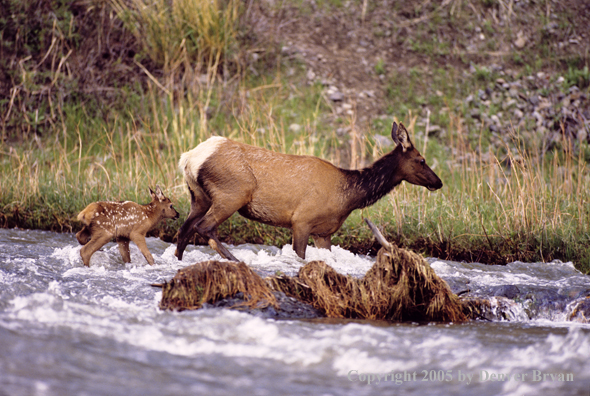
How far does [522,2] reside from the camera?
17.1 m

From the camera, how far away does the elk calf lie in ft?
21.7

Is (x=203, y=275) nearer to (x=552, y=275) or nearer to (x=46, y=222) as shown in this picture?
(x=552, y=275)

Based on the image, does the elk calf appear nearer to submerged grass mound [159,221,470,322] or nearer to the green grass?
the green grass

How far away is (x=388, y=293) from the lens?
15.9 ft

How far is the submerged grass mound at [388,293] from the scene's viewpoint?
4801 millimetres

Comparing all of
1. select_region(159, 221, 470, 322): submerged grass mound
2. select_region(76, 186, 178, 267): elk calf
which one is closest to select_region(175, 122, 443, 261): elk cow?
select_region(76, 186, 178, 267): elk calf

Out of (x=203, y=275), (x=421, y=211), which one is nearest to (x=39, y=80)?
(x=421, y=211)

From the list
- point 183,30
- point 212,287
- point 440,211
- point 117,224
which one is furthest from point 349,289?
point 183,30

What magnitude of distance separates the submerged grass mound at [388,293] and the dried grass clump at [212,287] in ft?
0.80

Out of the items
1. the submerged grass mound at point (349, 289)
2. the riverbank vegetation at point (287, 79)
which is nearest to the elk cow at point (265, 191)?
the submerged grass mound at point (349, 289)

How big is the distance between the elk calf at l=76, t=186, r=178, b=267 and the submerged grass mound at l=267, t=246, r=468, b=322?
7.95 feet

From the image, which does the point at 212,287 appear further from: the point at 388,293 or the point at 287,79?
the point at 287,79

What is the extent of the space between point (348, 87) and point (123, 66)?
5.15m

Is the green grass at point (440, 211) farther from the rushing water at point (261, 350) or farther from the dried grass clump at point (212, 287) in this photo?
the dried grass clump at point (212, 287)
